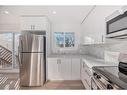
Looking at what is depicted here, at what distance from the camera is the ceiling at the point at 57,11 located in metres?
3.64

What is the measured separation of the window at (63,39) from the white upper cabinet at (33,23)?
987 mm

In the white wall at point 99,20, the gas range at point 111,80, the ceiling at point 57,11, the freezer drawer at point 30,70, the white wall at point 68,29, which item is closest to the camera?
the gas range at point 111,80

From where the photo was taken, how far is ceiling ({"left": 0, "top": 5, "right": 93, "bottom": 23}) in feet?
12.0

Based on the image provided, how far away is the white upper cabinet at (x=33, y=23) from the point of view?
415cm

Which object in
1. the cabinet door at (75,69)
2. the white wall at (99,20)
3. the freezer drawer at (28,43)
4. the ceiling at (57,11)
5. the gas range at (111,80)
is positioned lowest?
the cabinet door at (75,69)

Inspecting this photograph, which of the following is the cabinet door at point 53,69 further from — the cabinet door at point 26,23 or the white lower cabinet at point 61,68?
the cabinet door at point 26,23

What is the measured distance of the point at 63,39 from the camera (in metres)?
5.12

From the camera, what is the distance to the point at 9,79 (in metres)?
4.28

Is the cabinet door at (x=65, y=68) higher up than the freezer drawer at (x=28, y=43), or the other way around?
the freezer drawer at (x=28, y=43)

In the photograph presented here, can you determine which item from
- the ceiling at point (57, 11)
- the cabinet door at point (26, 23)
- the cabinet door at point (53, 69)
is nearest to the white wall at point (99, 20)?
the ceiling at point (57, 11)

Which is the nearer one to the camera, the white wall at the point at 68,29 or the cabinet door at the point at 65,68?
the cabinet door at the point at 65,68

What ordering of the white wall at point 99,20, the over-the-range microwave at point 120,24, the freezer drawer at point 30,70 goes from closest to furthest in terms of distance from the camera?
the over-the-range microwave at point 120,24 < the white wall at point 99,20 < the freezer drawer at point 30,70
